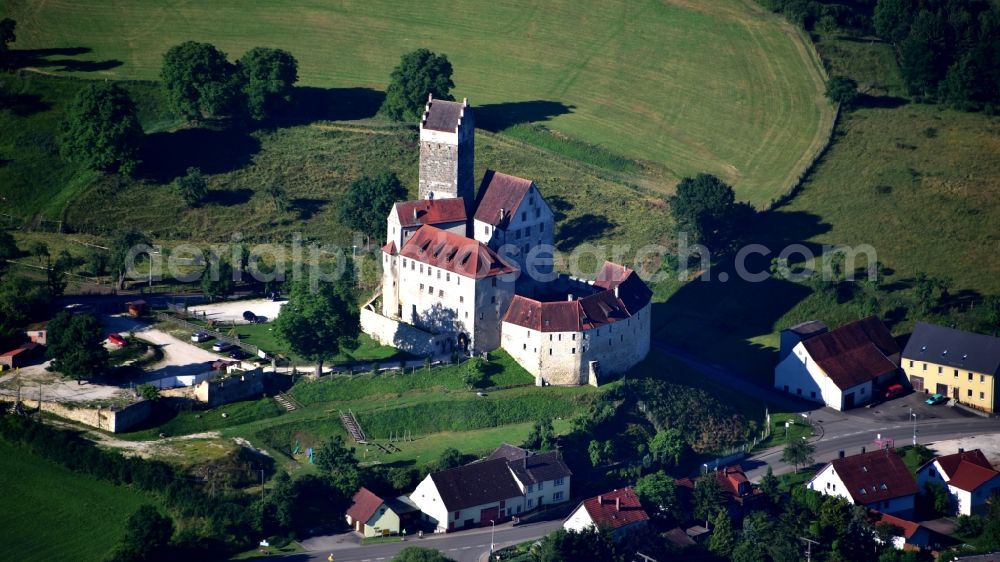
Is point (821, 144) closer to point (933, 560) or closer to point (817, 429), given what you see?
point (817, 429)

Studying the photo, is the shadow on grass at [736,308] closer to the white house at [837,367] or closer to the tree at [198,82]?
the white house at [837,367]

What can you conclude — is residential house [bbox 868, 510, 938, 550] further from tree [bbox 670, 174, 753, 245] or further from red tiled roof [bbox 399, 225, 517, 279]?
tree [bbox 670, 174, 753, 245]

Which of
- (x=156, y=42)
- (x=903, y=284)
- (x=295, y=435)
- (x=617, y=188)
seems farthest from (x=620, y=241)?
(x=156, y=42)

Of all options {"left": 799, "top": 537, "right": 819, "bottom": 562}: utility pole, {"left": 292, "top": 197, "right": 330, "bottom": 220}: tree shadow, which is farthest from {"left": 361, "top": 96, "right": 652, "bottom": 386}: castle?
{"left": 799, "top": 537, "right": 819, "bottom": 562}: utility pole

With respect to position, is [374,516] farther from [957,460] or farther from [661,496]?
[957,460]

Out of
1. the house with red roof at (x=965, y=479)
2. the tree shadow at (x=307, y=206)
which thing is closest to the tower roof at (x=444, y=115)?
the tree shadow at (x=307, y=206)

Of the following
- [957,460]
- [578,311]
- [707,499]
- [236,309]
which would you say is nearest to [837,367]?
[957,460]

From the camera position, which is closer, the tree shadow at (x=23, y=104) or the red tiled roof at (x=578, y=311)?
the red tiled roof at (x=578, y=311)

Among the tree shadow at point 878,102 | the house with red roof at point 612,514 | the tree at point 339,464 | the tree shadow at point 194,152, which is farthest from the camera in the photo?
the tree shadow at point 878,102
